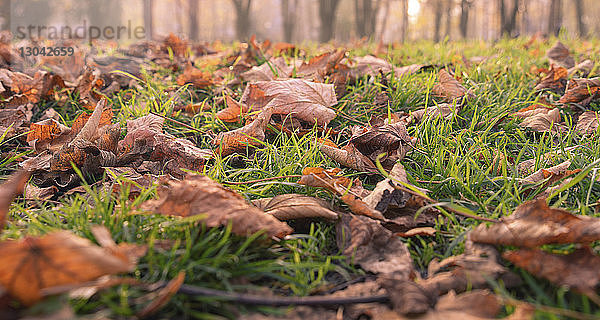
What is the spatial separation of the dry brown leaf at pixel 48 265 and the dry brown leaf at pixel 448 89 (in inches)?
86.7

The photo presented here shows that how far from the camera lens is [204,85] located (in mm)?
3123

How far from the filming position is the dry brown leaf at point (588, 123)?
91.7 inches

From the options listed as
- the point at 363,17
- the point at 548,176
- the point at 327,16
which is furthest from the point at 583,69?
the point at 363,17

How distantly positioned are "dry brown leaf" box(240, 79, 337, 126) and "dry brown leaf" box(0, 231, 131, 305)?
1441 millimetres

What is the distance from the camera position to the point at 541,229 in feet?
4.01

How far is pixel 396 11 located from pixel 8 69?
4619cm

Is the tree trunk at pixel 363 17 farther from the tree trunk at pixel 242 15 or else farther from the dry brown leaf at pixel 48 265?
the dry brown leaf at pixel 48 265

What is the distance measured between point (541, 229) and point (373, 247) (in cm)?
47

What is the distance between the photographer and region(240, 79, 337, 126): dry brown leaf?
237cm

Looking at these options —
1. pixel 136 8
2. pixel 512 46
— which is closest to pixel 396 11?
pixel 136 8

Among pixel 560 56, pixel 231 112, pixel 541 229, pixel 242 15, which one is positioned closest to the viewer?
pixel 541 229

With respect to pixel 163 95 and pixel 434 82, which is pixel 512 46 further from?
pixel 163 95

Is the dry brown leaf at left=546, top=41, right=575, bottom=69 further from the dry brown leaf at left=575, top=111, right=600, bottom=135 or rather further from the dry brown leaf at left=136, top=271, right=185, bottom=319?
the dry brown leaf at left=136, top=271, right=185, bottom=319

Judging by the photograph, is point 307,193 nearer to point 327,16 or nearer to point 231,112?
point 231,112
